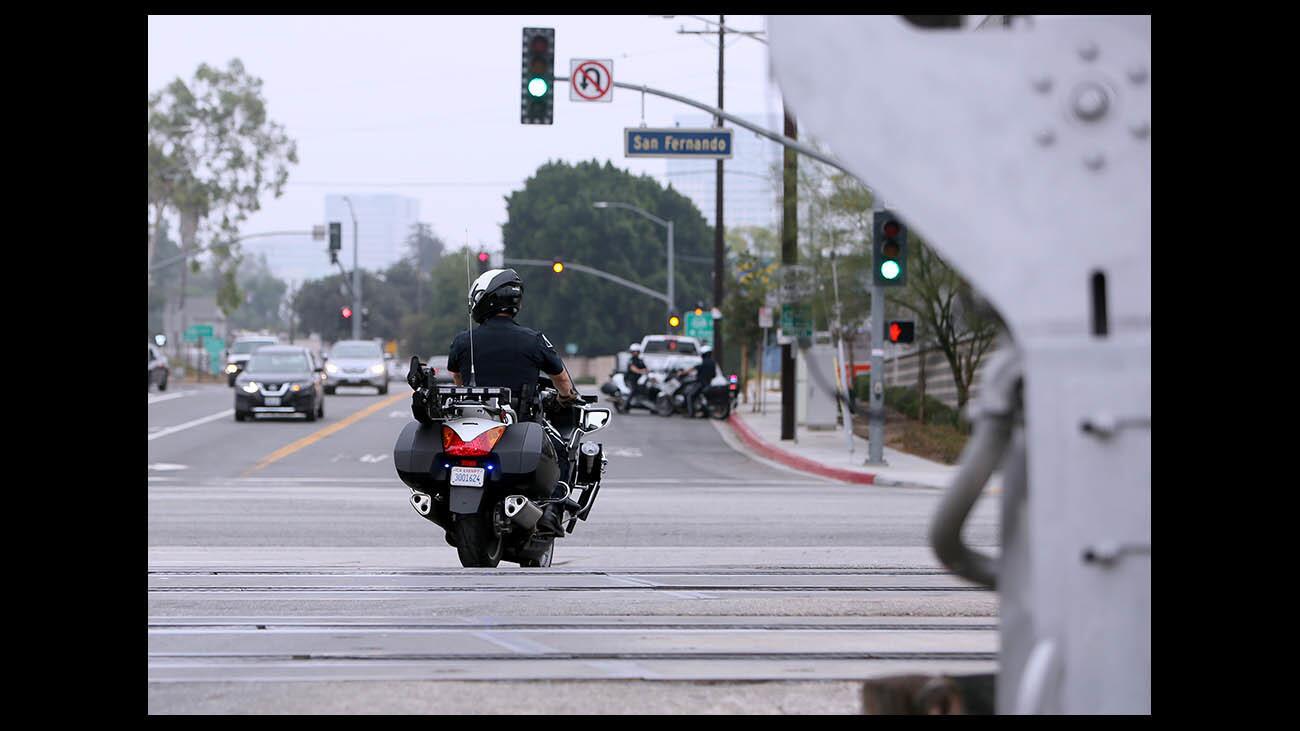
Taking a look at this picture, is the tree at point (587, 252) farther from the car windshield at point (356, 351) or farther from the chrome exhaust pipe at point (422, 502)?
the chrome exhaust pipe at point (422, 502)

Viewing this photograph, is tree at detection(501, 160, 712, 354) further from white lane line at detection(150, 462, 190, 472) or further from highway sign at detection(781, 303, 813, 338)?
white lane line at detection(150, 462, 190, 472)

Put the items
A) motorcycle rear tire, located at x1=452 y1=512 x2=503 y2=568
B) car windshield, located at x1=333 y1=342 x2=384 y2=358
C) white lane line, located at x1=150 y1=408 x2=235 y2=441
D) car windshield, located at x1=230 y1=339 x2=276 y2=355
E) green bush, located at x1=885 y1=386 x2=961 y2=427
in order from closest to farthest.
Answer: motorcycle rear tire, located at x1=452 y1=512 x2=503 y2=568 < white lane line, located at x1=150 y1=408 x2=235 y2=441 < green bush, located at x1=885 y1=386 x2=961 y2=427 < car windshield, located at x1=333 y1=342 x2=384 y2=358 < car windshield, located at x1=230 y1=339 x2=276 y2=355

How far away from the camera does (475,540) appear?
882cm

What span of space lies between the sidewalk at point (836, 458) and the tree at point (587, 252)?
59.1m

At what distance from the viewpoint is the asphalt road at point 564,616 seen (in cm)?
481

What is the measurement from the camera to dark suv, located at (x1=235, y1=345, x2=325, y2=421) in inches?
1334

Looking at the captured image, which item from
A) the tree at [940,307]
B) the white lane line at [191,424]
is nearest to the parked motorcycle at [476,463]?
the tree at [940,307]

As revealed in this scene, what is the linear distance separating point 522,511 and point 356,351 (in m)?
41.7

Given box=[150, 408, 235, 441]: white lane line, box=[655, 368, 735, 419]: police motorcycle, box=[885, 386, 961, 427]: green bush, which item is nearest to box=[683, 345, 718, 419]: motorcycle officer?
box=[655, 368, 735, 419]: police motorcycle

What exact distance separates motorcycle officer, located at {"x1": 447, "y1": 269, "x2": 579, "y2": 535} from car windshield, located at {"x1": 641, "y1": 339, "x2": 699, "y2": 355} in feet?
136
